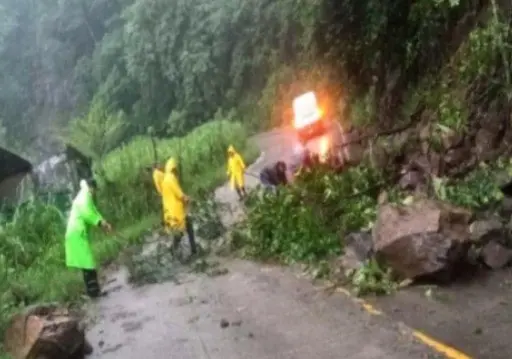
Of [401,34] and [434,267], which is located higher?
[401,34]

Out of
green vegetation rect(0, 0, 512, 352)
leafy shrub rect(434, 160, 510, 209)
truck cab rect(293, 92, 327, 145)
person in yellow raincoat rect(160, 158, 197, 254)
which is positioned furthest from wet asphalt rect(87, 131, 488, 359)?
truck cab rect(293, 92, 327, 145)

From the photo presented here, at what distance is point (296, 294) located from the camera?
30.5 ft

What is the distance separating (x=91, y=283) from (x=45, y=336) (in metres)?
3.74

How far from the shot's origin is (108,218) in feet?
63.1

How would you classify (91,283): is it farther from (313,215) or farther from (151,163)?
(151,163)

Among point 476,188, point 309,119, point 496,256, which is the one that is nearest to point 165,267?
point 476,188

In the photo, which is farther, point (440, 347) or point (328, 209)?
point (328, 209)

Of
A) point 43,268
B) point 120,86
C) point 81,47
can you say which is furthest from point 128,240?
point 81,47

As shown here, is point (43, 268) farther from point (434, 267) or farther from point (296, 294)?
point (434, 267)

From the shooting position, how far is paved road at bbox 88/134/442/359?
23.5 ft

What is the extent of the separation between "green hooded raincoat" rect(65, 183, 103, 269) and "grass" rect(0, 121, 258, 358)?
624mm

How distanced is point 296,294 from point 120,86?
132ft

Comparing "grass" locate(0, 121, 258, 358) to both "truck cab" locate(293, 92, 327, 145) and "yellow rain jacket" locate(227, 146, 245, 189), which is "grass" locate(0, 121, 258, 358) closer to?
"yellow rain jacket" locate(227, 146, 245, 189)

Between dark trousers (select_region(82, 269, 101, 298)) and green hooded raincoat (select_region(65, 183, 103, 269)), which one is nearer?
green hooded raincoat (select_region(65, 183, 103, 269))
